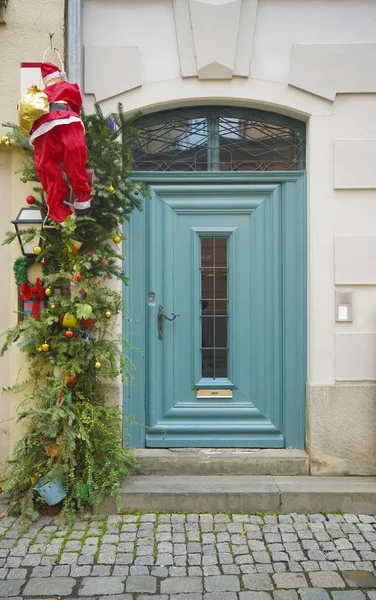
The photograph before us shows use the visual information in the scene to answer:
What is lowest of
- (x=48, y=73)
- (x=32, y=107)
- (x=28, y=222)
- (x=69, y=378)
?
(x=69, y=378)

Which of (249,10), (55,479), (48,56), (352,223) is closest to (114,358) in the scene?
(55,479)

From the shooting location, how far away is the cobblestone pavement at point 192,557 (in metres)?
2.91

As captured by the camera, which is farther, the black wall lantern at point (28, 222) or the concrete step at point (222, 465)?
the concrete step at point (222, 465)

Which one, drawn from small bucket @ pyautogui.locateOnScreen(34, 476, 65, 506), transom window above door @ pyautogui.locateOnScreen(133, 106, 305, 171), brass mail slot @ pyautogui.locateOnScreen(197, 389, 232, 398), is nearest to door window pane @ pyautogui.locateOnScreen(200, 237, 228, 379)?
brass mail slot @ pyautogui.locateOnScreen(197, 389, 232, 398)

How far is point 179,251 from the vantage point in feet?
14.5

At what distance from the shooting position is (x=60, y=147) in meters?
3.49

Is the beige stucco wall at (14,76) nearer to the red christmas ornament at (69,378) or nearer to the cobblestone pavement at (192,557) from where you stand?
the red christmas ornament at (69,378)

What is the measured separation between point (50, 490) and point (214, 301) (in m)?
1.97

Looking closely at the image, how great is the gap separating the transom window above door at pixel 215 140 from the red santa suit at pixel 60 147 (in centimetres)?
93

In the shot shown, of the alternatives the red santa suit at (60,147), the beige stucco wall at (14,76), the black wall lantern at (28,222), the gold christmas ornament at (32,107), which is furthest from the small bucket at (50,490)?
the gold christmas ornament at (32,107)

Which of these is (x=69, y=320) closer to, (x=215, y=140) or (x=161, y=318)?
(x=161, y=318)

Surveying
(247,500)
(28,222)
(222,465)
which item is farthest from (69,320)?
(247,500)

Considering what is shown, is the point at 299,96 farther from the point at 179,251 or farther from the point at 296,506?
the point at 296,506

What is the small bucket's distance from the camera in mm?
3648
